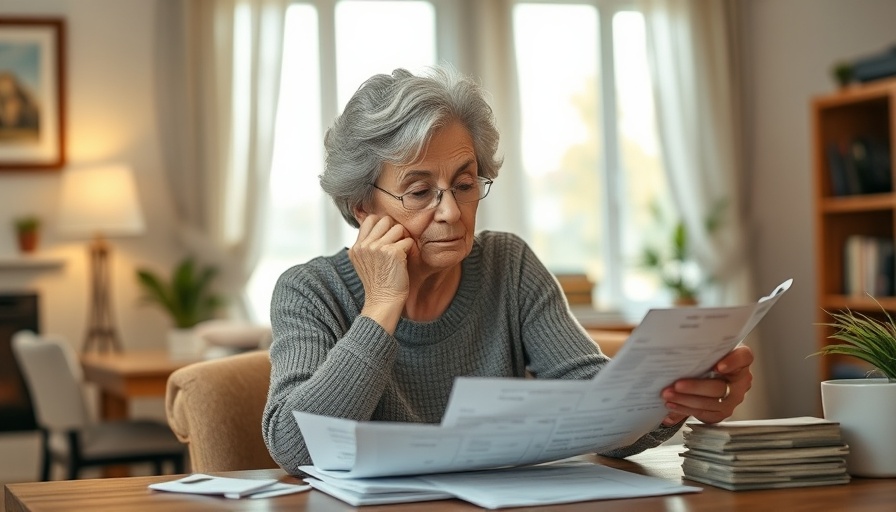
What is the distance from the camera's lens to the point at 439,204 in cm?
166

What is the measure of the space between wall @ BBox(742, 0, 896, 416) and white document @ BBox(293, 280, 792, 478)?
4.83 metres

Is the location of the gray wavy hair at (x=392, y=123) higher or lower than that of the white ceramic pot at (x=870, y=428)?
higher

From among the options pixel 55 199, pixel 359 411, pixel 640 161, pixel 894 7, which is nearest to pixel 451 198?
pixel 359 411

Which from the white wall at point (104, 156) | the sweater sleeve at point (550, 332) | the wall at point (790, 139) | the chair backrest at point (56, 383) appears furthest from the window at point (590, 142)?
the sweater sleeve at point (550, 332)

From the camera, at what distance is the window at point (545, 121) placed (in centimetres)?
557

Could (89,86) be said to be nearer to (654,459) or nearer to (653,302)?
(653,302)

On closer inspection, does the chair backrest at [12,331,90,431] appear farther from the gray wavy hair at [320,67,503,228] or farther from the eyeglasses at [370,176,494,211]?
the eyeglasses at [370,176,494,211]

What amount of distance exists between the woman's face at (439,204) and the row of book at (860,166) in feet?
12.5

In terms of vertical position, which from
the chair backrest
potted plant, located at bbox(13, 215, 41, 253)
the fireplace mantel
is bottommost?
the chair backrest

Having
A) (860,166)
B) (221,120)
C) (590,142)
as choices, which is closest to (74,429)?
(221,120)

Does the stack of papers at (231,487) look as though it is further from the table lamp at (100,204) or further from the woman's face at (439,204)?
the table lamp at (100,204)

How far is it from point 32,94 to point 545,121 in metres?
2.42

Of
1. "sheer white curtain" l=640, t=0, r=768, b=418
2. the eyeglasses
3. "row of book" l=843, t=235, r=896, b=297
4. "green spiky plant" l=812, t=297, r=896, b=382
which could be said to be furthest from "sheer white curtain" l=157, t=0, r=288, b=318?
"green spiky plant" l=812, t=297, r=896, b=382

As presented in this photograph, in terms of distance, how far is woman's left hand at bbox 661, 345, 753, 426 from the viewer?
1.27m
